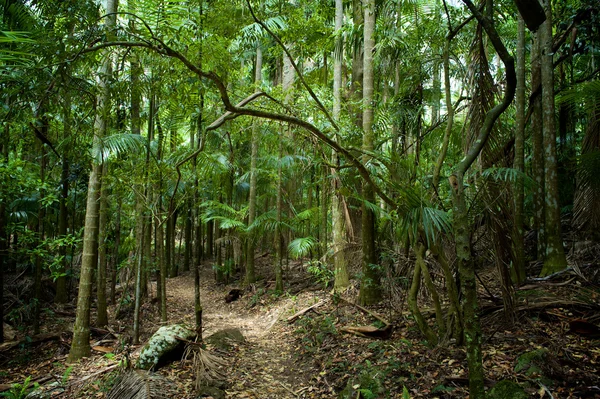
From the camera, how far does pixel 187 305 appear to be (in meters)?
10.5

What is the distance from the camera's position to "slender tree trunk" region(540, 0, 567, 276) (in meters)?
5.01

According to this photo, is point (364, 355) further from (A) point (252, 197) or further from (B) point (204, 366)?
(A) point (252, 197)

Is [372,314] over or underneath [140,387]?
over

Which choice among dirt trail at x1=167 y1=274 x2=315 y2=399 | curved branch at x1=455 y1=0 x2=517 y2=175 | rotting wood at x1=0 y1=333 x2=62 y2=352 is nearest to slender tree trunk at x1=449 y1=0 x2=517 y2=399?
curved branch at x1=455 y1=0 x2=517 y2=175

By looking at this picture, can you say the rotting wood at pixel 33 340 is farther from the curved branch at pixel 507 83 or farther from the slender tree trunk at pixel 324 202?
the curved branch at pixel 507 83

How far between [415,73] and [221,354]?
580cm

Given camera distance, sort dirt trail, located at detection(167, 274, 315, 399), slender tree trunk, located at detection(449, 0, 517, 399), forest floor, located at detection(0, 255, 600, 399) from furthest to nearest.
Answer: dirt trail, located at detection(167, 274, 315, 399) < forest floor, located at detection(0, 255, 600, 399) < slender tree trunk, located at detection(449, 0, 517, 399)

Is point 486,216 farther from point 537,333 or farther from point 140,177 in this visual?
point 140,177

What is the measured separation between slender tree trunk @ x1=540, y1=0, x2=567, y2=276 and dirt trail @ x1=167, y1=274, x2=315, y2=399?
378cm

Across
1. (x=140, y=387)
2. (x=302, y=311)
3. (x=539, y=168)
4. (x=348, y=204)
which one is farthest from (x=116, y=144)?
(x=539, y=168)

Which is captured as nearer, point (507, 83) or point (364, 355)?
point (507, 83)

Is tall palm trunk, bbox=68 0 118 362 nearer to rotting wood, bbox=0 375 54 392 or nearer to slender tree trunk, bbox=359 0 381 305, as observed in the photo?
rotting wood, bbox=0 375 54 392

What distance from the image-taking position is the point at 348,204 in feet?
21.4

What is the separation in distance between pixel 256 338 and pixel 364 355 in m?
2.82
